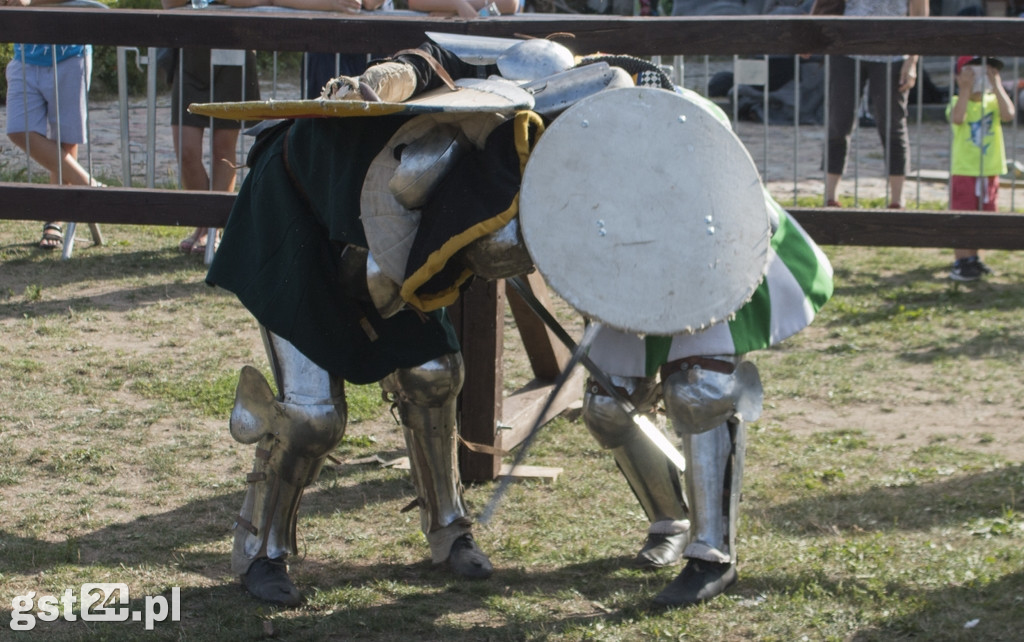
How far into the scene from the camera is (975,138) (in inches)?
263

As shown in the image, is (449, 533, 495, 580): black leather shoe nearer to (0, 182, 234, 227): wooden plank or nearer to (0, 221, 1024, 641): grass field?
(0, 221, 1024, 641): grass field

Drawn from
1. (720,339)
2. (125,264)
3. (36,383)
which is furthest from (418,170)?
(125,264)

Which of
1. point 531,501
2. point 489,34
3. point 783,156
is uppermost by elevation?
point 489,34

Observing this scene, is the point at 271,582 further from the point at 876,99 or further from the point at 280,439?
the point at 876,99

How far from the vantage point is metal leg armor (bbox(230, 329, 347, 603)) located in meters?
3.15

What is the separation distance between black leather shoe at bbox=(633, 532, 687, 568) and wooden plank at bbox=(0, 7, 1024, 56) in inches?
55.4

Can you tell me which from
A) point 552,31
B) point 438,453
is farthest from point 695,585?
point 552,31

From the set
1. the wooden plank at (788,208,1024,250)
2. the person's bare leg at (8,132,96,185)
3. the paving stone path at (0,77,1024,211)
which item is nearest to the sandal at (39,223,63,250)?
the person's bare leg at (8,132,96,185)

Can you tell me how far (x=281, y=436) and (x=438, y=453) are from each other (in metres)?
0.47

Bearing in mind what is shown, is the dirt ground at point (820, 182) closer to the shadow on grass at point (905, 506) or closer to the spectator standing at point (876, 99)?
the spectator standing at point (876, 99)

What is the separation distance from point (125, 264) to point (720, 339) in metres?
4.53

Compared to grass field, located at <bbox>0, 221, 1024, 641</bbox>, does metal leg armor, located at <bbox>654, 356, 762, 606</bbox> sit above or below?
above

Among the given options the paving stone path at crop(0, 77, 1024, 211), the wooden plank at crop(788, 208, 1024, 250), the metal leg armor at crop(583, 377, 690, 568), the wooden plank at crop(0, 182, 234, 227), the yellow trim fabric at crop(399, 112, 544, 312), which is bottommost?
the paving stone path at crop(0, 77, 1024, 211)

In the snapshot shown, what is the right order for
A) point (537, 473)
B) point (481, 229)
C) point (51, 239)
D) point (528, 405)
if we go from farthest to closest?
point (51, 239)
point (528, 405)
point (537, 473)
point (481, 229)
